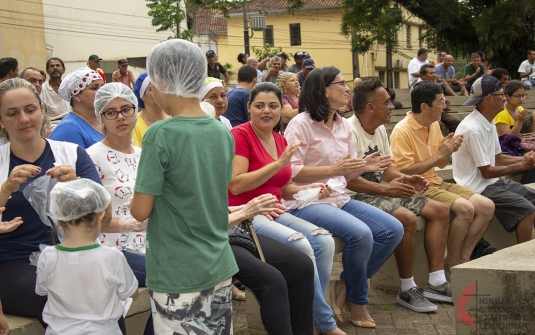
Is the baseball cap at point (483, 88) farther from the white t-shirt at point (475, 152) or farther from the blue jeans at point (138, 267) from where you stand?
the blue jeans at point (138, 267)

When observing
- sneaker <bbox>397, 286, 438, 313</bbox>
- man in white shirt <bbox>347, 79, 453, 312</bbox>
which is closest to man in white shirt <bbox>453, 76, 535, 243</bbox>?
man in white shirt <bbox>347, 79, 453, 312</bbox>

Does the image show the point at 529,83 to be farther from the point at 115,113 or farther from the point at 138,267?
the point at 138,267

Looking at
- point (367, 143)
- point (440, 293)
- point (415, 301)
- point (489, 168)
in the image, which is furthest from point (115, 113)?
point (489, 168)

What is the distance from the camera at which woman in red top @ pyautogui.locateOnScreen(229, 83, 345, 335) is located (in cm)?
412

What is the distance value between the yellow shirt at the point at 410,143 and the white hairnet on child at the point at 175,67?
3.35 meters

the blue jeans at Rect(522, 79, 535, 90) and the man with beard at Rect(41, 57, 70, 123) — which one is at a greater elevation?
the man with beard at Rect(41, 57, 70, 123)

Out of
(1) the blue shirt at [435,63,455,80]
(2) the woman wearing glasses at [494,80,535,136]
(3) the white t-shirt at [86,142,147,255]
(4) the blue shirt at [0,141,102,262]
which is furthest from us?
(1) the blue shirt at [435,63,455,80]

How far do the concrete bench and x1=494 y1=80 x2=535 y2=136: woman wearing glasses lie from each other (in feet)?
18.7

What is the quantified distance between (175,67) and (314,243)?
1.99 meters

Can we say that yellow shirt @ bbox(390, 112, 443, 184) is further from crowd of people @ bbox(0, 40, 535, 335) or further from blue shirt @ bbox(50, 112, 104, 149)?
blue shirt @ bbox(50, 112, 104, 149)

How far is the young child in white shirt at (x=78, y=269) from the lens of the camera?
2898 mm

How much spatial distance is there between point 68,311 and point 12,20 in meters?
24.7

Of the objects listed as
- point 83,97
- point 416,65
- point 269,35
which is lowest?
point 83,97

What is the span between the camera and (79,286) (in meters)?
2.92
